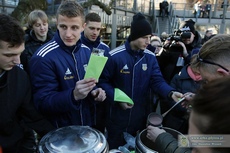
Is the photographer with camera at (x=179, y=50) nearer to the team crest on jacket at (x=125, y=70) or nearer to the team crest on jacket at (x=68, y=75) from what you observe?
the team crest on jacket at (x=125, y=70)

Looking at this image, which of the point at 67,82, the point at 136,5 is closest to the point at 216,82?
the point at 67,82

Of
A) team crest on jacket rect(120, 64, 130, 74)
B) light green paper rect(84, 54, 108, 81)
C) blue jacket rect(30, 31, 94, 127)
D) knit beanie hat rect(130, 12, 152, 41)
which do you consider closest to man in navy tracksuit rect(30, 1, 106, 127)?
blue jacket rect(30, 31, 94, 127)

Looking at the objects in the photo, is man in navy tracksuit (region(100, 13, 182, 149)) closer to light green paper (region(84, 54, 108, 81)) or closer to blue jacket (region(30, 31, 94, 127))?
blue jacket (region(30, 31, 94, 127))

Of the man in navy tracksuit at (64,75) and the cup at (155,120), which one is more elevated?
the man in navy tracksuit at (64,75)

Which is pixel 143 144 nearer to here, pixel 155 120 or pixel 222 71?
pixel 155 120

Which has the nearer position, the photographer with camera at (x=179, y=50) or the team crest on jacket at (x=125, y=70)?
the team crest on jacket at (x=125, y=70)

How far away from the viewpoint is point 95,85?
1.79m

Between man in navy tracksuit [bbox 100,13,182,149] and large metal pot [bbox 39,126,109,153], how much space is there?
114cm

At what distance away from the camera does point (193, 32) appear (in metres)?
3.30

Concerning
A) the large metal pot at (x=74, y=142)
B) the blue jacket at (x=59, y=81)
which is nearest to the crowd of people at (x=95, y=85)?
the blue jacket at (x=59, y=81)

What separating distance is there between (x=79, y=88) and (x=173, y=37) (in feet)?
7.43

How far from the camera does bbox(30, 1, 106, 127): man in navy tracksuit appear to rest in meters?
1.61

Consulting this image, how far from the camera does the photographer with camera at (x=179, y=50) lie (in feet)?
10.3

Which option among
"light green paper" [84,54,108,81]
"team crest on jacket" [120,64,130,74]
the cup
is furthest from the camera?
"team crest on jacket" [120,64,130,74]
